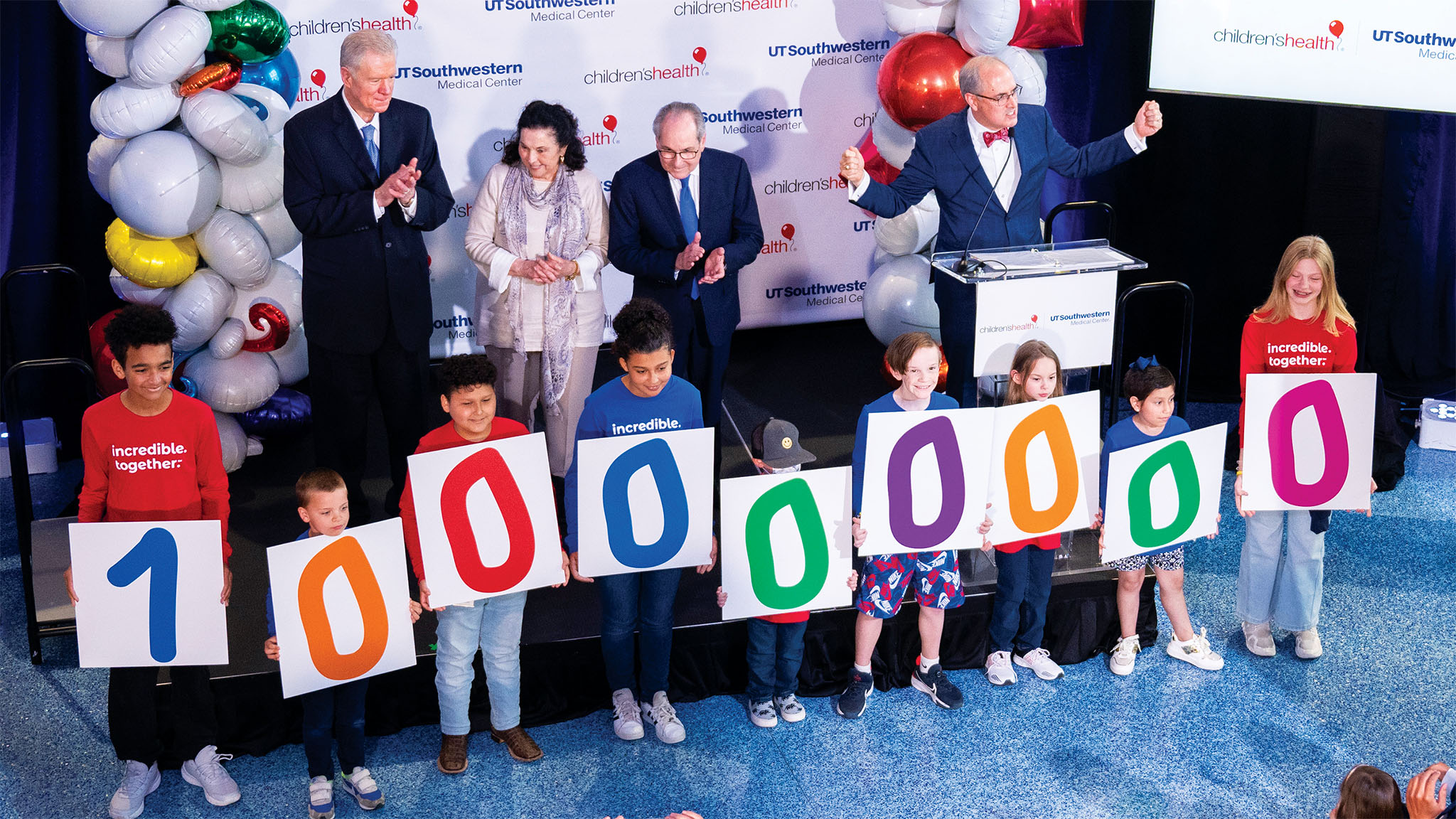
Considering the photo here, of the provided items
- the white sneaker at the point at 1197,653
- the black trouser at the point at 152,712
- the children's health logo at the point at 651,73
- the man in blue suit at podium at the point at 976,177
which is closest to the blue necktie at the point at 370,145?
the man in blue suit at podium at the point at 976,177

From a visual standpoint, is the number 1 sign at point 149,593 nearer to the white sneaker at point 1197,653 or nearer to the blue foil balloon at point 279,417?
the blue foil balloon at point 279,417

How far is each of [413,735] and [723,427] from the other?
2.38 metres

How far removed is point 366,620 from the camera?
3.88 m

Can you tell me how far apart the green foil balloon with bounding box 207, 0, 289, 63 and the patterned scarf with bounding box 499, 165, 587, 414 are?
3.72 feet

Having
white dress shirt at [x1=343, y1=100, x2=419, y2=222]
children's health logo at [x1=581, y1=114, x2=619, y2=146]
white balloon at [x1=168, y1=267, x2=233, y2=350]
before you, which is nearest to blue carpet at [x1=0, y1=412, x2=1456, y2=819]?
white balloon at [x1=168, y1=267, x2=233, y2=350]

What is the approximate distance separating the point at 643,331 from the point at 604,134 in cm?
329

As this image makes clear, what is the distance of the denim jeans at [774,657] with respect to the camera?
14.5 ft

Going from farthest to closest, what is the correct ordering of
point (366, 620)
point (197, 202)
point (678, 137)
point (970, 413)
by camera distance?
point (197, 202)
point (678, 137)
point (970, 413)
point (366, 620)

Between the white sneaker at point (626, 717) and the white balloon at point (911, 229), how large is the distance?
8.93 feet

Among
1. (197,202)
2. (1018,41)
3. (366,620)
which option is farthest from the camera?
(1018,41)

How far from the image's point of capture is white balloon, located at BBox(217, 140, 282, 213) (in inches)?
209

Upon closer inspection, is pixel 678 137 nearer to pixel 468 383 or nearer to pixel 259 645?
pixel 468 383

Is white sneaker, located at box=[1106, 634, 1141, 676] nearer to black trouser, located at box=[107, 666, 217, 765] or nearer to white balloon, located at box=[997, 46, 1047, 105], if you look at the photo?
white balloon, located at box=[997, 46, 1047, 105]

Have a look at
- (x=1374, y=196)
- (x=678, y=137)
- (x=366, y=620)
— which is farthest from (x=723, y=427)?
(x=1374, y=196)
